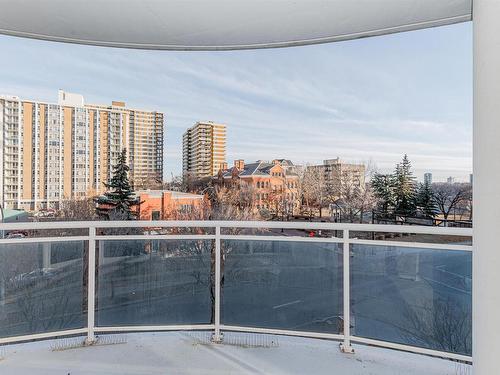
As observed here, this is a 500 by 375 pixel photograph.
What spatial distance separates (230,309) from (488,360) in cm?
213

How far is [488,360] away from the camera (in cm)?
102

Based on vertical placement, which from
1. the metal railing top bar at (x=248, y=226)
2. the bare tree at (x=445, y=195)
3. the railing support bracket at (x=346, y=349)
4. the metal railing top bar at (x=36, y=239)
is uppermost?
the bare tree at (x=445, y=195)

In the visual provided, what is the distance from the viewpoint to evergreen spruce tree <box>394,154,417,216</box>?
6988 millimetres

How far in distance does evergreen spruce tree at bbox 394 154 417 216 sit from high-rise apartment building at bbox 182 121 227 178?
415cm

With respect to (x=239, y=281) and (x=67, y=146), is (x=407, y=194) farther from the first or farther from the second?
(x=67, y=146)

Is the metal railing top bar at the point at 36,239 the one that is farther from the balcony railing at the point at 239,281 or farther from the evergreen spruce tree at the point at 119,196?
the evergreen spruce tree at the point at 119,196

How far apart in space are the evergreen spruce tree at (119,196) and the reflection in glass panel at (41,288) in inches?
182

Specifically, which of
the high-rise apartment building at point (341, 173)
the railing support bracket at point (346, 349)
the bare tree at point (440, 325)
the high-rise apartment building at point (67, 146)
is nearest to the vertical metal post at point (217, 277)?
the railing support bracket at point (346, 349)

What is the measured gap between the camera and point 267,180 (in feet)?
26.2

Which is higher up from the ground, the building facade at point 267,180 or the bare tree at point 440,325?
the building facade at point 267,180

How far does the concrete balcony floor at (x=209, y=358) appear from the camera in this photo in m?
2.27

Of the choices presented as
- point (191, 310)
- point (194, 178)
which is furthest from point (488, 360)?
point (194, 178)

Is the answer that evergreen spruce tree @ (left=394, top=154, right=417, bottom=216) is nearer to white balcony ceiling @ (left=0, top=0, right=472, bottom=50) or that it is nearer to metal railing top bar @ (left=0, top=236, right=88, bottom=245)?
white balcony ceiling @ (left=0, top=0, right=472, bottom=50)

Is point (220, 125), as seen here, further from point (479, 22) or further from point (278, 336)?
point (479, 22)
